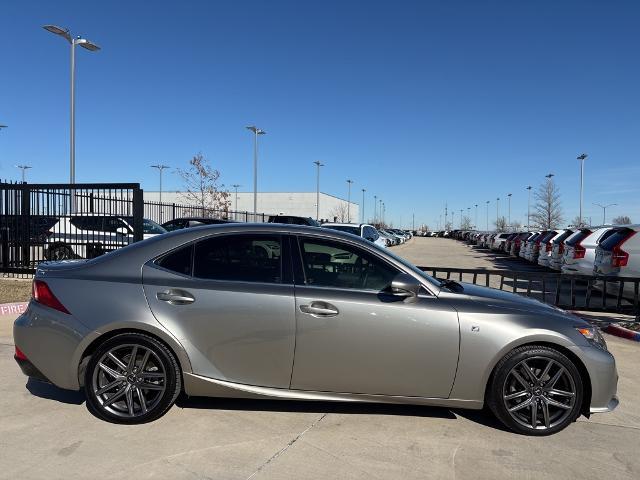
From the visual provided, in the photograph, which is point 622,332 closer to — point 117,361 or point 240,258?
point 240,258

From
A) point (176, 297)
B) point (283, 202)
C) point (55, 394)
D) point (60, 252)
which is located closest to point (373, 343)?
point (176, 297)

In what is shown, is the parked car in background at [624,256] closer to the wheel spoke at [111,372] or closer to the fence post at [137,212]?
the wheel spoke at [111,372]

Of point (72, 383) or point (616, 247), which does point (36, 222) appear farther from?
point (616, 247)

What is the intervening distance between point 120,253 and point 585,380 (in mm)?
3868

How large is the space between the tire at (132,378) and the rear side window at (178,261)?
0.57 meters

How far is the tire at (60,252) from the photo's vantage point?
38.8ft

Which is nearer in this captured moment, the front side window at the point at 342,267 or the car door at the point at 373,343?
the car door at the point at 373,343

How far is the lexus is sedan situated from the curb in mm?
4055

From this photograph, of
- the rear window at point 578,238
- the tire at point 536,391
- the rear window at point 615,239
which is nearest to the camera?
the tire at point 536,391

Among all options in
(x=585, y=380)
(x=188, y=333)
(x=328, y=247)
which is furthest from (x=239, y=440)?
(x=585, y=380)

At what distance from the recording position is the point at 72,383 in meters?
4.12

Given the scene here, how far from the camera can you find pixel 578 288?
43.3ft

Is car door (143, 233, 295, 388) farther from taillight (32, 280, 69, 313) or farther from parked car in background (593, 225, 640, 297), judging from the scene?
parked car in background (593, 225, 640, 297)

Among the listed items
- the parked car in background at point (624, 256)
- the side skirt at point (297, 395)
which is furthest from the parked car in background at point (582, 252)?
the side skirt at point (297, 395)
